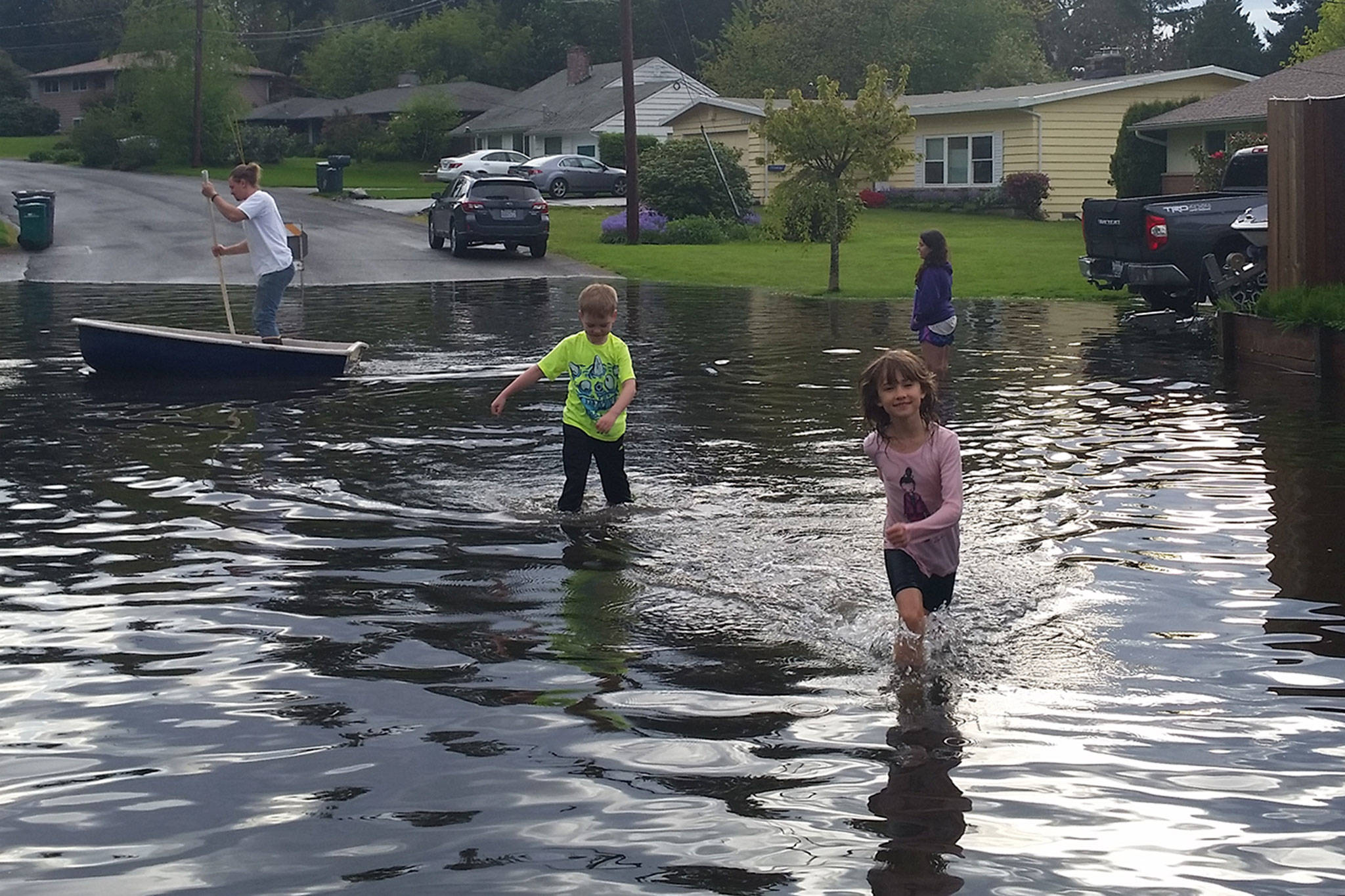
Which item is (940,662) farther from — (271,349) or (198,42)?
(198,42)

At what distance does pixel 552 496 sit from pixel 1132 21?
110 meters

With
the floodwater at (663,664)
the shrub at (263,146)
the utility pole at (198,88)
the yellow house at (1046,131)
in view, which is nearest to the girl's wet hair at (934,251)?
the floodwater at (663,664)

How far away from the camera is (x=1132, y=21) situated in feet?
369

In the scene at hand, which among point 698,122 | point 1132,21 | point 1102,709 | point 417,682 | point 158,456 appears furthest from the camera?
point 1132,21

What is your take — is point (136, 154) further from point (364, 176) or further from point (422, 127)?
point (422, 127)

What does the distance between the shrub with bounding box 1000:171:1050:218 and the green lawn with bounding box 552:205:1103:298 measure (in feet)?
6.03

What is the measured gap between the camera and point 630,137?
3991 centimetres

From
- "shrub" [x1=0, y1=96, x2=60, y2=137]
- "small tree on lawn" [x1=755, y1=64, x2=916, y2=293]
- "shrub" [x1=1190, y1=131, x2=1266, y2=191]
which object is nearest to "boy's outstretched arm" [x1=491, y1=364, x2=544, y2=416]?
"small tree on lawn" [x1=755, y1=64, x2=916, y2=293]

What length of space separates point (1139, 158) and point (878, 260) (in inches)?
471

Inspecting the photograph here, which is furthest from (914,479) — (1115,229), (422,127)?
(422,127)

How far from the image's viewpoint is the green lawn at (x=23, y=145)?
81375 millimetres

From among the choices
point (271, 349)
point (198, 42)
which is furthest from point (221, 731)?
point (198, 42)

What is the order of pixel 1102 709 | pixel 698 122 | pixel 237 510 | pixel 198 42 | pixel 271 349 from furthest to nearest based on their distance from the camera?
pixel 198 42 → pixel 698 122 → pixel 271 349 → pixel 237 510 → pixel 1102 709

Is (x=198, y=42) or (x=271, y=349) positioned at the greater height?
(x=198, y=42)
